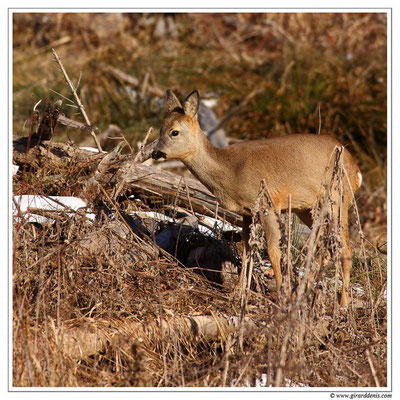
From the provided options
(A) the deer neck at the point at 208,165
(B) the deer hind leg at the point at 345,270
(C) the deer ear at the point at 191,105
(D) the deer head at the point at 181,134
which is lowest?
(B) the deer hind leg at the point at 345,270

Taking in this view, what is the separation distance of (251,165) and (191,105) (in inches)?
30.0

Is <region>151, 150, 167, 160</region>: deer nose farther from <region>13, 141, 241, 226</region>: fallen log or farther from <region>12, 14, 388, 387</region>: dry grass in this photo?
<region>12, 14, 388, 387</region>: dry grass

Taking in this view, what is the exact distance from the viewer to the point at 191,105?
5.49 meters

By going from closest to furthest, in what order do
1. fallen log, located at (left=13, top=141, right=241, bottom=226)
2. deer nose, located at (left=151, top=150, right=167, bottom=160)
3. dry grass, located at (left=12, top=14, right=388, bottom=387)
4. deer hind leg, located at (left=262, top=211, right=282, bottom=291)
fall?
dry grass, located at (left=12, top=14, right=388, bottom=387) < deer hind leg, located at (left=262, top=211, right=282, bottom=291) < deer nose, located at (left=151, top=150, right=167, bottom=160) < fallen log, located at (left=13, top=141, right=241, bottom=226)

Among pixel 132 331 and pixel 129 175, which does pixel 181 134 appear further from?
pixel 132 331

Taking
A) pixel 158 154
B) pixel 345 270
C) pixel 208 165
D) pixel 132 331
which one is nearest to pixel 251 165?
pixel 208 165

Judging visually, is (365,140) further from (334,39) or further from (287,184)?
(287,184)

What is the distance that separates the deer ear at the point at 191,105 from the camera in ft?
17.8

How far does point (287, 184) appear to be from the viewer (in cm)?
552

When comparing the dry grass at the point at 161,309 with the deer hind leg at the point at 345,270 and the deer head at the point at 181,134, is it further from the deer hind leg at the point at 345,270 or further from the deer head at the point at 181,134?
the deer head at the point at 181,134

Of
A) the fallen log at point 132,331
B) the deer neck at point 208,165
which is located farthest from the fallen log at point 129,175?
the fallen log at point 132,331

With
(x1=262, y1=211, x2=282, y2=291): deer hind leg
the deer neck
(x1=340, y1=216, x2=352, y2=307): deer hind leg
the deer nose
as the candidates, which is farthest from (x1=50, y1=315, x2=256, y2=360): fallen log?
the deer nose

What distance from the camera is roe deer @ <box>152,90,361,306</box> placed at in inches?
214
